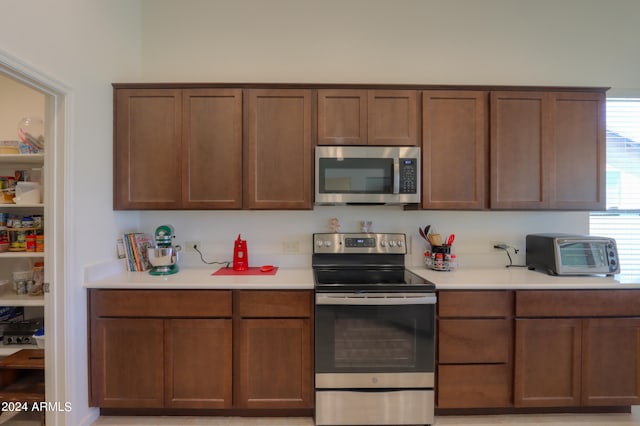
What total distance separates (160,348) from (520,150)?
9.64ft

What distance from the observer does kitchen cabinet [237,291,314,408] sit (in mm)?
1795

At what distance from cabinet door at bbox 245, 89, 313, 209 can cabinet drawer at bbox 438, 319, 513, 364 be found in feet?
4.22

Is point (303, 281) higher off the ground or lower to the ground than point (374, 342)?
higher

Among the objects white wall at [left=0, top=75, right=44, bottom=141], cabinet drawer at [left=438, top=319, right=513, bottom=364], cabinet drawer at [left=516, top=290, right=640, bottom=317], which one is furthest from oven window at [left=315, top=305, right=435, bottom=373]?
white wall at [left=0, top=75, right=44, bottom=141]

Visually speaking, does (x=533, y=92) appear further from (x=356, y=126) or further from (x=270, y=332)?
(x=270, y=332)

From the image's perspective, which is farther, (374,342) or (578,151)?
(578,151)

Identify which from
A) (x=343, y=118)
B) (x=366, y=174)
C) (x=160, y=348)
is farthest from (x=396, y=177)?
(x=160, y=348)

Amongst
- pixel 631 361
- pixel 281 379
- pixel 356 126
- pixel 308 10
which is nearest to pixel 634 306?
pixel 631 361

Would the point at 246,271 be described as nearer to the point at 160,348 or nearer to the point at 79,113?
the point at 160,348

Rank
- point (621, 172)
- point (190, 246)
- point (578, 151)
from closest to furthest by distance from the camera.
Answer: point (578, 151) < point (190, 246) < point (621, 172)

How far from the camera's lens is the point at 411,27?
2445mm

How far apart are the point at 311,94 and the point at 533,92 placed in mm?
1695

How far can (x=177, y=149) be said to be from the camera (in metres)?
2.07

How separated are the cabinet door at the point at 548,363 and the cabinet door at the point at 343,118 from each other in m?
1.70
